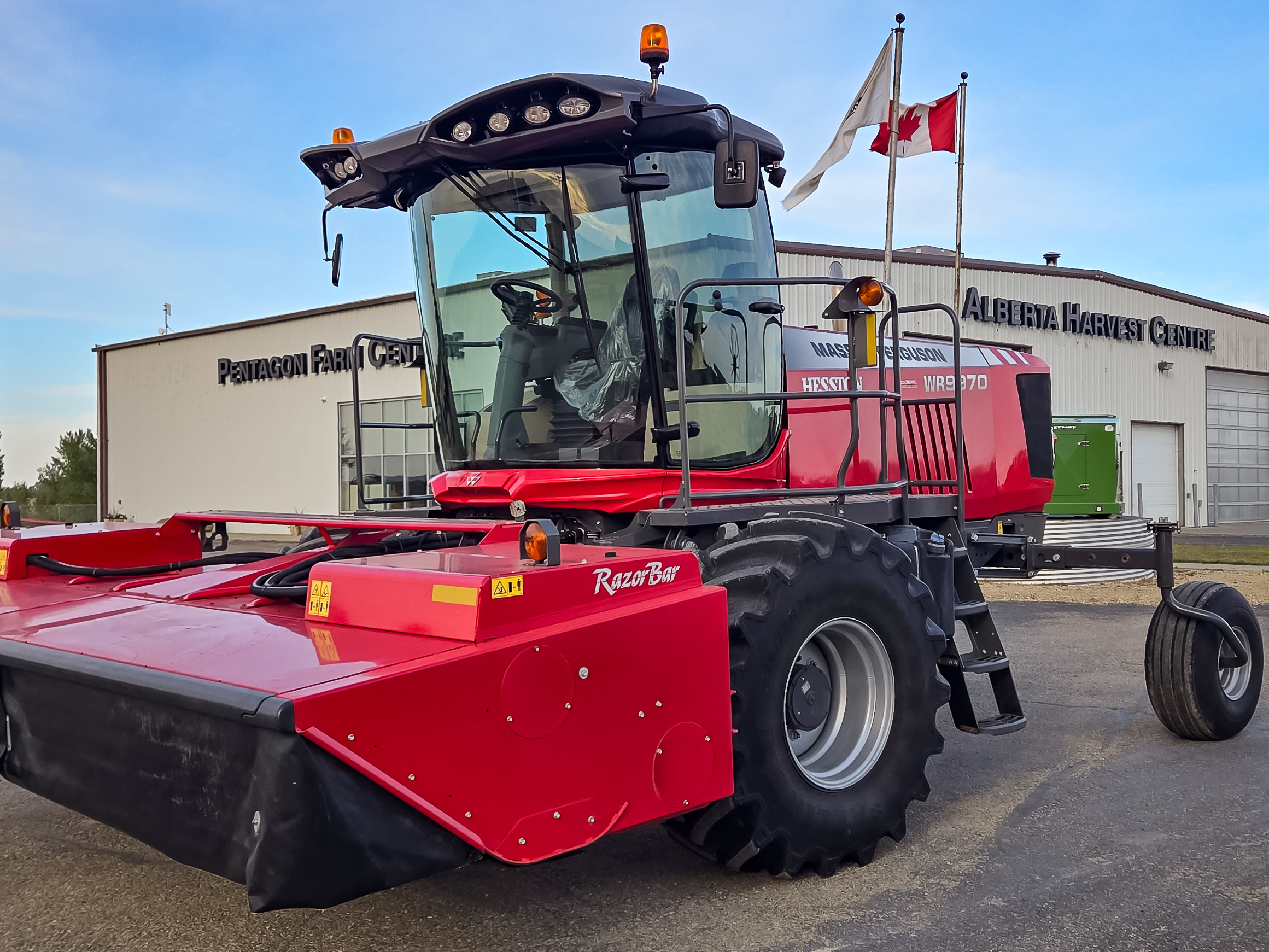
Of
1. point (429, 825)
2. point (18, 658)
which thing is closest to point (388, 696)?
point (429, 825)

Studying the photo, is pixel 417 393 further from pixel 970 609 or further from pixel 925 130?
pixel 970 609

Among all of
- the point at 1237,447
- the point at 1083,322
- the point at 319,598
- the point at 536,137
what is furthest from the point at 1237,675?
the point at 1237,447

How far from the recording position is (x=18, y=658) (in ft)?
10.9

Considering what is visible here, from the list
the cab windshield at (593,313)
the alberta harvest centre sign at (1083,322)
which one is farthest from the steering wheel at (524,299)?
the alberta harvest centre sign at (1083,322)

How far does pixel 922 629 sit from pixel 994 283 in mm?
23530

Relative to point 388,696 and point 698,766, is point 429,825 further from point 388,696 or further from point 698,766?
point 698,766

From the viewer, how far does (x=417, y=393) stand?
2533 centimetres

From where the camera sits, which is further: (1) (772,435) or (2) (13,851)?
(1) (772,435)

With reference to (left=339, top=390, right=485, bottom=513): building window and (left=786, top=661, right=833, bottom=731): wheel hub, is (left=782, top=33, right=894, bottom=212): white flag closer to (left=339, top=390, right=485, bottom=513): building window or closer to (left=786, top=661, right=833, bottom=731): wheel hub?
(left=339, top=390, right=485, bottom=513): building window

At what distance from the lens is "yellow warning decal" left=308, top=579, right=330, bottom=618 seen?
10.7 ft

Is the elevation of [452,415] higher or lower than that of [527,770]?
higher

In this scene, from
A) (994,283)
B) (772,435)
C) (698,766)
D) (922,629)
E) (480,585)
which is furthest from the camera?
(994,283)

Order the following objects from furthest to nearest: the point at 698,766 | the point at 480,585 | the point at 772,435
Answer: the point at 772,435 → the point at 698,766 → the point at 480,585

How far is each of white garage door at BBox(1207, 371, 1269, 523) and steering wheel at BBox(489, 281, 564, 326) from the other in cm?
3103
